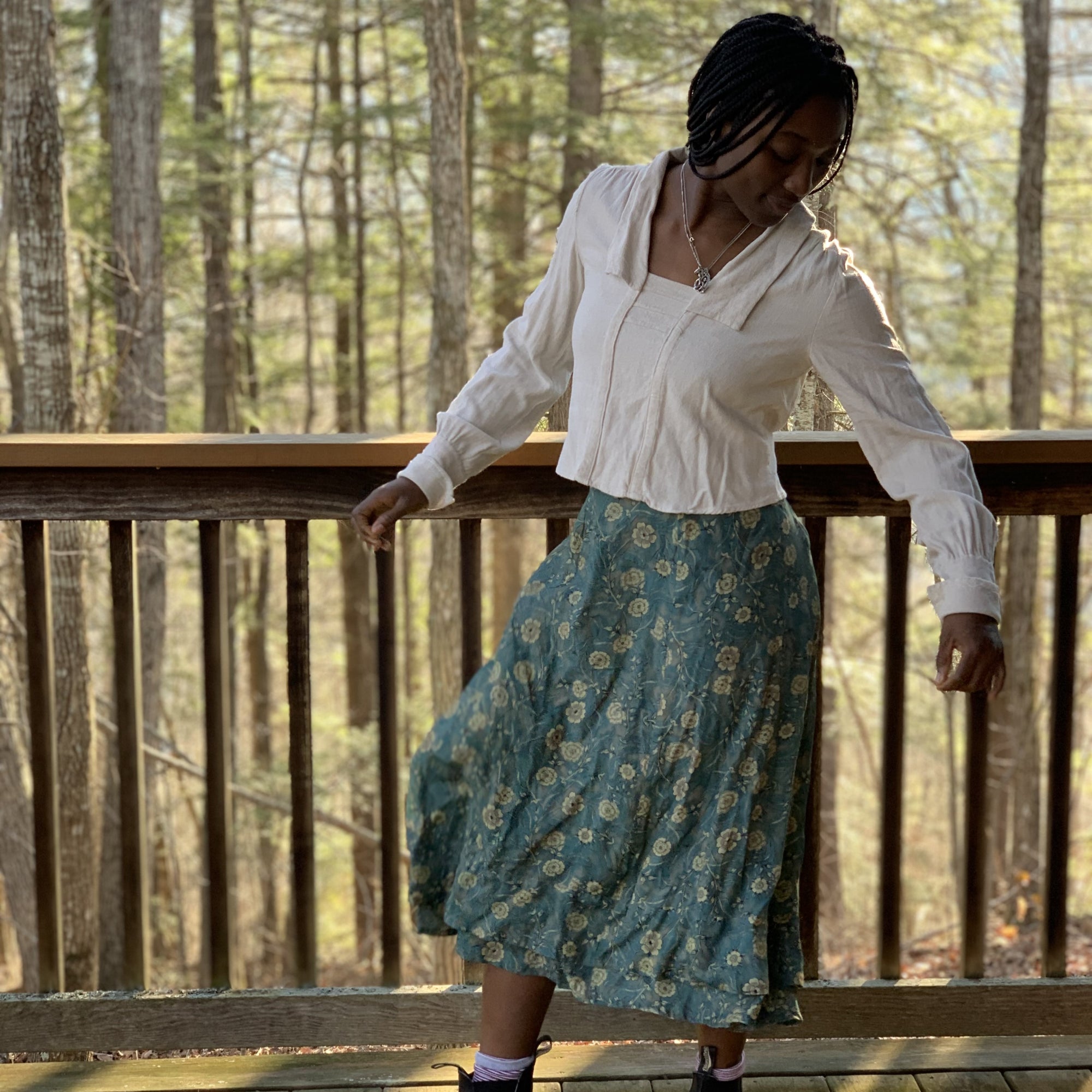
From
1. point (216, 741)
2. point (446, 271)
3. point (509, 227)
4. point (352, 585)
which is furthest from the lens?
point (352, 585)

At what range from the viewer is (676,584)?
158 centimetres

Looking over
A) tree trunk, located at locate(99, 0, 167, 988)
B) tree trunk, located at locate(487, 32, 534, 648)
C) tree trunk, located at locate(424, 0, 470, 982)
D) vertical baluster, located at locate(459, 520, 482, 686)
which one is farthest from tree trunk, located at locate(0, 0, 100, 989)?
tree trunk, located at locate(487, 32, 534, 648)

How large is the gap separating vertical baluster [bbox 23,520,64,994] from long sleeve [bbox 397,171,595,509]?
2.37ft

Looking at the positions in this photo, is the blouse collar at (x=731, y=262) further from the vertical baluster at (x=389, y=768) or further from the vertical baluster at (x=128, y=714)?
the vertical baluster at (x=128, y=714)

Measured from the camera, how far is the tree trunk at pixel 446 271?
7184 mm

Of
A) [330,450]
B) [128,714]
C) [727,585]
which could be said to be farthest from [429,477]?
[128,714]

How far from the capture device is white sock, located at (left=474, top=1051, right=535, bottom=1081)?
5.62 ft

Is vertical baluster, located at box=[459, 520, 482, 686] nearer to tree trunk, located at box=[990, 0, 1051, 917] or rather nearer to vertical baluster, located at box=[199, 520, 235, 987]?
vertical baluster, located at box=[199, 520, 235, 987]

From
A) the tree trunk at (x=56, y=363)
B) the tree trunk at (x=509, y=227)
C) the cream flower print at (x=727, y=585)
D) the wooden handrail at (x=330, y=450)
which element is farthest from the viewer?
the tree trunk at (x=509, y=227)

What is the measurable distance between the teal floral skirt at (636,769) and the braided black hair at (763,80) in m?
0.45

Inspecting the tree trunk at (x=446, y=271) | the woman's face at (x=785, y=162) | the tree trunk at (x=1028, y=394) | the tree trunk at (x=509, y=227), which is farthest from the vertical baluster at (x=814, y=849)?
the tree trunk at (x=509, y=227)

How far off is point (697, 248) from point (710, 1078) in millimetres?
1115

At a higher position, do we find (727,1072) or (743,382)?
(743,382)

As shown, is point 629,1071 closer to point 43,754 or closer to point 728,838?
point 728,838
